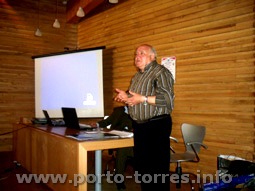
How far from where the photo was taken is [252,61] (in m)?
3.56

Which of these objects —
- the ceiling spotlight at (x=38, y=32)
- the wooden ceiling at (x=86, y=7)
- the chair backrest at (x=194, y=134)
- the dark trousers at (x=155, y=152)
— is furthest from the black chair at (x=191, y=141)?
the ceiling spotlight at (x=38, y=32)

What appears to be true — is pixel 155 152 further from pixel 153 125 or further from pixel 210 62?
pixel 210 62

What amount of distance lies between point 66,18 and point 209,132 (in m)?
4.70

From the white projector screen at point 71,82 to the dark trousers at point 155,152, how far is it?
119 inches

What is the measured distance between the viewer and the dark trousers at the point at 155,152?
252cm

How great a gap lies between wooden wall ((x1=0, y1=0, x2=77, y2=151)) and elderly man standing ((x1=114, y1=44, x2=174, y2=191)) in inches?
174

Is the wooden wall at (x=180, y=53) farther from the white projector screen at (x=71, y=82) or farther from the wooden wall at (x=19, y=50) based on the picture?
the white projector screen at (x=71, y=82)

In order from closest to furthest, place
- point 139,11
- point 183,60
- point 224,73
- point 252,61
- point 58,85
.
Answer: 1. point 252,61
2. point 224,73
3. point 183,60
4. point 139,11
5. point 58,85

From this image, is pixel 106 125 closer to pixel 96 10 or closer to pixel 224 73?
pixel 224 73

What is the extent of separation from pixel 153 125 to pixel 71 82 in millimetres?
3551

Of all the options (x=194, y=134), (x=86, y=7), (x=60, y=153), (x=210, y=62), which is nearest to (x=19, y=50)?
(x=86, y=7)

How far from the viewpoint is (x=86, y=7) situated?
19.1 feet

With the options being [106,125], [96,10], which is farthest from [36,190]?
[96,10]

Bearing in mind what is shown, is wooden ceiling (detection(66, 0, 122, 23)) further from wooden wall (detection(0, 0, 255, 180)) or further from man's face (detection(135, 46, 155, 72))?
man's face (detection(135, 46, 155, 72))
